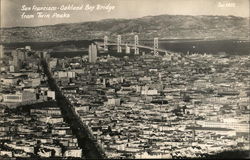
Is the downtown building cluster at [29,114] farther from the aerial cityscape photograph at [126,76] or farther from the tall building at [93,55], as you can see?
the tall building at [93,55]

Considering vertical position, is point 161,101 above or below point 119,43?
below

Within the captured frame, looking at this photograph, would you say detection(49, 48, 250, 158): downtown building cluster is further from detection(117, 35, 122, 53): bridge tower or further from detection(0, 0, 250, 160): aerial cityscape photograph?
detection(117, 35, 122, 53): bridge tower

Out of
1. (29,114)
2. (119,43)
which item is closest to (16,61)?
(29,114)

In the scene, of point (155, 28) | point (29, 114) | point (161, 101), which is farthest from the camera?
point (155, 28)

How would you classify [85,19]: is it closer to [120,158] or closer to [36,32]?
[36,32]

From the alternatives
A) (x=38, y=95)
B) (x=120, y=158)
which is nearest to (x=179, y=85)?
(x=120, y=158)

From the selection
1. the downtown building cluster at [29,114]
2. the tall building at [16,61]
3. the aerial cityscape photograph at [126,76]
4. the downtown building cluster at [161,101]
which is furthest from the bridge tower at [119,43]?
the tall building at [16,61]

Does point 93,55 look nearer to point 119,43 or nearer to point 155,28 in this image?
point 119,43
